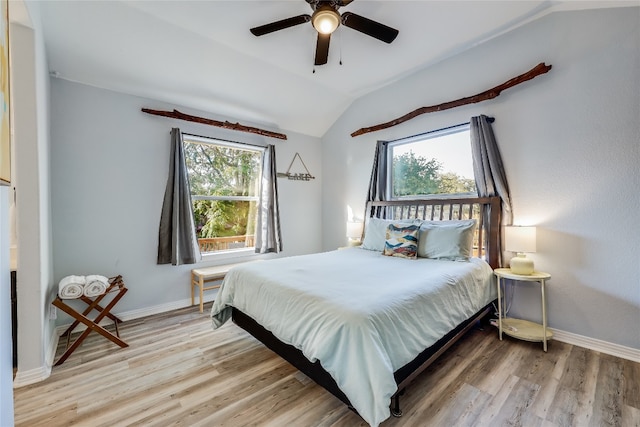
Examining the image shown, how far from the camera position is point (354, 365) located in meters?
1.31

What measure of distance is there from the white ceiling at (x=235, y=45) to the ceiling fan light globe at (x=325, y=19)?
23.3 inches

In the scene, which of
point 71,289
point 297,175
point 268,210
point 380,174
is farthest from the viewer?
point 297,175

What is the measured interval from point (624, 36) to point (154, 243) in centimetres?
474

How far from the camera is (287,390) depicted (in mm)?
1759

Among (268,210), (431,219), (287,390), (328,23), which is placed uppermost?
(328,23)

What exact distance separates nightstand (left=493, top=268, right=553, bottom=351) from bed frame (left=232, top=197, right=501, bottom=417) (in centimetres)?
17

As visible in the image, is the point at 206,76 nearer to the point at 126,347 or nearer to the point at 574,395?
the point at 126,347

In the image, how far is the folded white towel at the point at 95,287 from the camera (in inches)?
87.1

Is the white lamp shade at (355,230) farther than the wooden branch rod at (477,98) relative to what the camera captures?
Yes

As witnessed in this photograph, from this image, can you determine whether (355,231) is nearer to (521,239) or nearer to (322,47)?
(521,239)

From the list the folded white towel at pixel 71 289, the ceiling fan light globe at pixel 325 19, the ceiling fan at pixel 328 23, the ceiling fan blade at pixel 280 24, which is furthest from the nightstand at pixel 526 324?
the folded white towel at pixel 71 289

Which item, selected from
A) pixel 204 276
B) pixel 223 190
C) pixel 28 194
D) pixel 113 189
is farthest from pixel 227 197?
pixel 28 194

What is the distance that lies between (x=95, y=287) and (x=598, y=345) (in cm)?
418

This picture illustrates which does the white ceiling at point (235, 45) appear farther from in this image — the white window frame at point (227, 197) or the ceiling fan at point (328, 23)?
the ceiling fan at point (328, 23)
